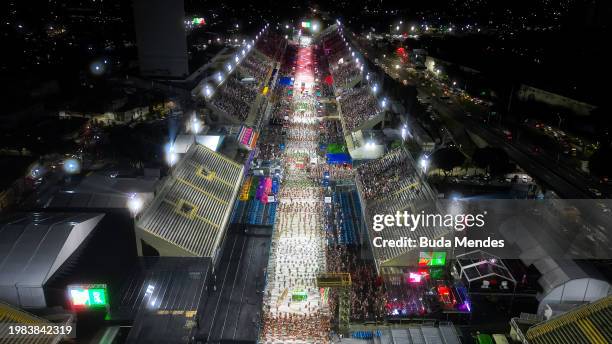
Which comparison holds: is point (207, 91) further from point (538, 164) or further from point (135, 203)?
point (538, 164)

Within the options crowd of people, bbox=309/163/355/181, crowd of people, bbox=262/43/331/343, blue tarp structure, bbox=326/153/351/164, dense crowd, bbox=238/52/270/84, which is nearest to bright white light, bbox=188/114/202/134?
crowd of people, bbox=262/43/331/343

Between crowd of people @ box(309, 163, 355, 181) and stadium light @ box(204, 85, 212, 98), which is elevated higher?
stadium light @ box(204, 85, 212, 98)

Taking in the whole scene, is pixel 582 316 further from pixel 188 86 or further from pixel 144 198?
pixel 188 86

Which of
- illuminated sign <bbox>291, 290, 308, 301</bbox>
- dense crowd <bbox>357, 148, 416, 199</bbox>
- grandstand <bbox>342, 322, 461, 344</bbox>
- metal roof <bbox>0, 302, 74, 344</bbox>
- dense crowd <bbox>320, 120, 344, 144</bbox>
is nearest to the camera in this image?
metal roof <bbox>0, 302, 74, 344</bbox>

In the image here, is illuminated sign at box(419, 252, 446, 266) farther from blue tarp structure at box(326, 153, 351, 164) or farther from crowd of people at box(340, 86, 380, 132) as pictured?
crowd of people at box(340, 86, 380, 132)

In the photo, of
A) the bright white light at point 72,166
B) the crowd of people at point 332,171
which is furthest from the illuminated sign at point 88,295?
the crowd of people at point 332,171

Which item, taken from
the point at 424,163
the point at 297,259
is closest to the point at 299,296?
the point at 297,259

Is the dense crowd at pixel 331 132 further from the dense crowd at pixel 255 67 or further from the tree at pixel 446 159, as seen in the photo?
the dense crowd at pixel 255 67
